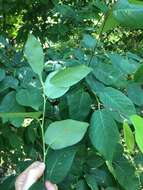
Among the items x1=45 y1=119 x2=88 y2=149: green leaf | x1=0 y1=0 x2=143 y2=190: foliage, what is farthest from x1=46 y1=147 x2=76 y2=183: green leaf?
x1=45 y1=119 x2=88 y2=149: green leaf

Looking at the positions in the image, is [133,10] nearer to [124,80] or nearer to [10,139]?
[124,80]

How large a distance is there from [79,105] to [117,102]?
0.23 feet

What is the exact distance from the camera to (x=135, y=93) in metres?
0.90

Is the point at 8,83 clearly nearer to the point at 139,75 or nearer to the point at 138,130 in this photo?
the point at 139,75

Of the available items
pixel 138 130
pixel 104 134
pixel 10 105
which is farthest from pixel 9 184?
pixel 138 130

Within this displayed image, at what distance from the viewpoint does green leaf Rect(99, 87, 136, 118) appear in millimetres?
779

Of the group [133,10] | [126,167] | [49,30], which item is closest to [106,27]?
[133,10]

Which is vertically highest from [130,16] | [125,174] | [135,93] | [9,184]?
[130,16]

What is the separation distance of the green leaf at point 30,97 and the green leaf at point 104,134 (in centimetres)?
11

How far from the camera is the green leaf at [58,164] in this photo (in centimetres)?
74

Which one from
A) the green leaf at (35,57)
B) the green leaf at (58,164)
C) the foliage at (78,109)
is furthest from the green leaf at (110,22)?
the green leaf at (58,164)

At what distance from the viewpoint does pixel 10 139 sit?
41.4 inches

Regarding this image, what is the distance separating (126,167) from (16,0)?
1.90m

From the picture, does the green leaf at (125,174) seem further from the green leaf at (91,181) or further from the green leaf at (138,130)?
the green leaf at (138,130)
